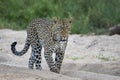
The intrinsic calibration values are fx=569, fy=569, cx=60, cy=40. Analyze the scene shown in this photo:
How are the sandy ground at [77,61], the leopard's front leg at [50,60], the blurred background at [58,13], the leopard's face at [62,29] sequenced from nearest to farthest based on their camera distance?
the sandy ground at [77,61] < the leopard's face at [62,29] < the leopard's front leg at [50,60] < the blurred background at [58,13]

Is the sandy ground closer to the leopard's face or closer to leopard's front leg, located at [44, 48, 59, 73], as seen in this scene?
leopard's front leg, located at [44, 48, 59, 73]

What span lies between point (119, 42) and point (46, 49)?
806 cm

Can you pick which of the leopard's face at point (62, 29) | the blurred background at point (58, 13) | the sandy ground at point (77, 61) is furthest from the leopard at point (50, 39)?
the blurred background at point (58, 13)

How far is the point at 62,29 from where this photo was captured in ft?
37.1

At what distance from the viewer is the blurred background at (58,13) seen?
24812 mm

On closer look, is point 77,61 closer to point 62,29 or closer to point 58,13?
point 62,29

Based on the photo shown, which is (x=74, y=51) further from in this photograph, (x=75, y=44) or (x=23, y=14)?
(x=23, y=14)

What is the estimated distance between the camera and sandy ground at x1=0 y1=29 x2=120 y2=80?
10414 mm

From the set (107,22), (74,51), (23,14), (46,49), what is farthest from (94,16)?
(46,49)

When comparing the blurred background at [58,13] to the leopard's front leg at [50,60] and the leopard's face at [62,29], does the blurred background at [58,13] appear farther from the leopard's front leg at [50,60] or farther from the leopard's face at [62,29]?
the leopard's face at [62,29]

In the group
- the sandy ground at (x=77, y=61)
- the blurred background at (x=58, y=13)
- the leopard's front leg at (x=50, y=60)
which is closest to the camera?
the sandy ground at (x=77, y=61)

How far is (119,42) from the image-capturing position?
63.8 ft

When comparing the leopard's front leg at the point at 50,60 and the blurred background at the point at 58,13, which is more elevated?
the blurred background at the point at 58,13

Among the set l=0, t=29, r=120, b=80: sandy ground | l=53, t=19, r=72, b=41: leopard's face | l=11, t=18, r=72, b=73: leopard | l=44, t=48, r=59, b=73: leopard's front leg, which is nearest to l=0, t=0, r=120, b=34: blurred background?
l=0, t=29, r=120, b=80: sandy ground
